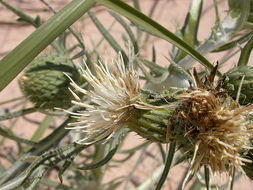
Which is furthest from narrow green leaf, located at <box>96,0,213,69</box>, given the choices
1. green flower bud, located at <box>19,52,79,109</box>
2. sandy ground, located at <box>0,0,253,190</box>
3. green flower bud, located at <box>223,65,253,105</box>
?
sandy ground, located at <box>0,0,253,190</box>

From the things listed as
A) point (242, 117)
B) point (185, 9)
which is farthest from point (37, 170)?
point (185, 9)

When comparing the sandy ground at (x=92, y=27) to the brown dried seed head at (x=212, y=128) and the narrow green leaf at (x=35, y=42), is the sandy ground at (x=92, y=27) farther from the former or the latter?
the narrow green leaf at (x=35, y=42)

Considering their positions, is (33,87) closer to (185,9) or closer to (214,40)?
(214,40)

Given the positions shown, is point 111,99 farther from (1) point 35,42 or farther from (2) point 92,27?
(2) point 92,27

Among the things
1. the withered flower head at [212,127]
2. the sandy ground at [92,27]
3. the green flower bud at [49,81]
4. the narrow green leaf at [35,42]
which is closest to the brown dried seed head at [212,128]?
the withered flower head at [212,127]

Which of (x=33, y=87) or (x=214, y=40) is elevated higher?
(x=214, y=40)

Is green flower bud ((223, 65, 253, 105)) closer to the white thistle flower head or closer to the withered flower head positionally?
the withered flower head
